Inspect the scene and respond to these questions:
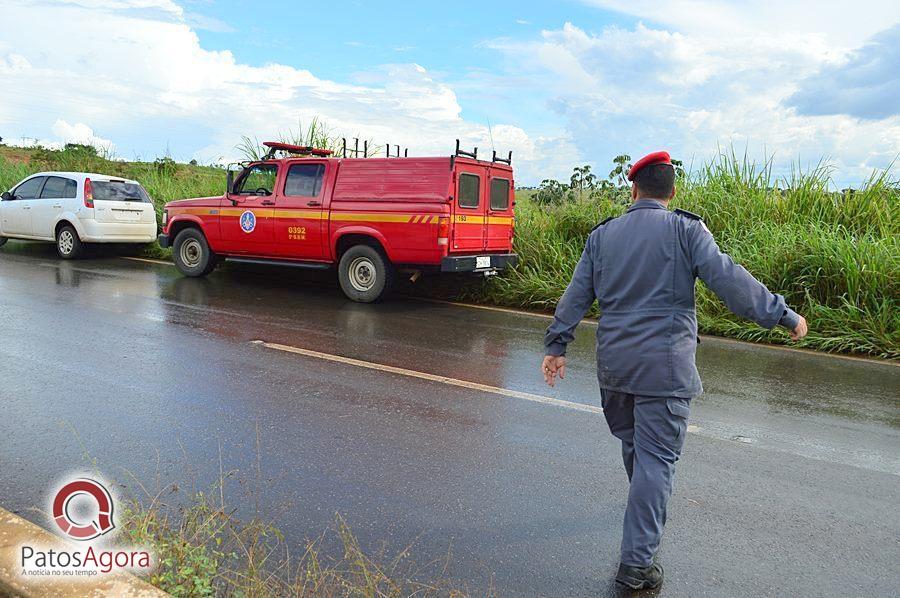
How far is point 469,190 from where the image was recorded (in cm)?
1028

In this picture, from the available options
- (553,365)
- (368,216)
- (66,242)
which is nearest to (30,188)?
(66,242)

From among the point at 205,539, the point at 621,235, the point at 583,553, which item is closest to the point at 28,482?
the point at 205,539

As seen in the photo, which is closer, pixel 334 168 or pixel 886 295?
pixel 886 295

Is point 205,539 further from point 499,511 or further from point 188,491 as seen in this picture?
point 499,511

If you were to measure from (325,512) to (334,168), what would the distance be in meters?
7.69

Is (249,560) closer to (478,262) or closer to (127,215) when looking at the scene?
(478,262)

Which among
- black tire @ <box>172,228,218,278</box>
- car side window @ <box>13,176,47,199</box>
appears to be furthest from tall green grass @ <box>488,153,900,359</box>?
car side window @ <box>13,176,47,199</box>

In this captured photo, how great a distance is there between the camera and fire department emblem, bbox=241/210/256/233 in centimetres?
1166

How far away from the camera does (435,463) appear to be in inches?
181

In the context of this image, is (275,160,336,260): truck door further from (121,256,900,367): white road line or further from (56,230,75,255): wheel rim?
(56,230,75,255): wheel rim

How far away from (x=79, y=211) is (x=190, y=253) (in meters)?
Answer: 3.16

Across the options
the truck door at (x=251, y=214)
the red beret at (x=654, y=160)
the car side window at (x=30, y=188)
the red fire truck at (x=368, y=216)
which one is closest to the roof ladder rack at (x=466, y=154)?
the red fire truck at (x=368, y=216)

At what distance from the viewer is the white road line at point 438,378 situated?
596 cm

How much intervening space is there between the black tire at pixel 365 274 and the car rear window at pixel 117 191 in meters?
6.30
